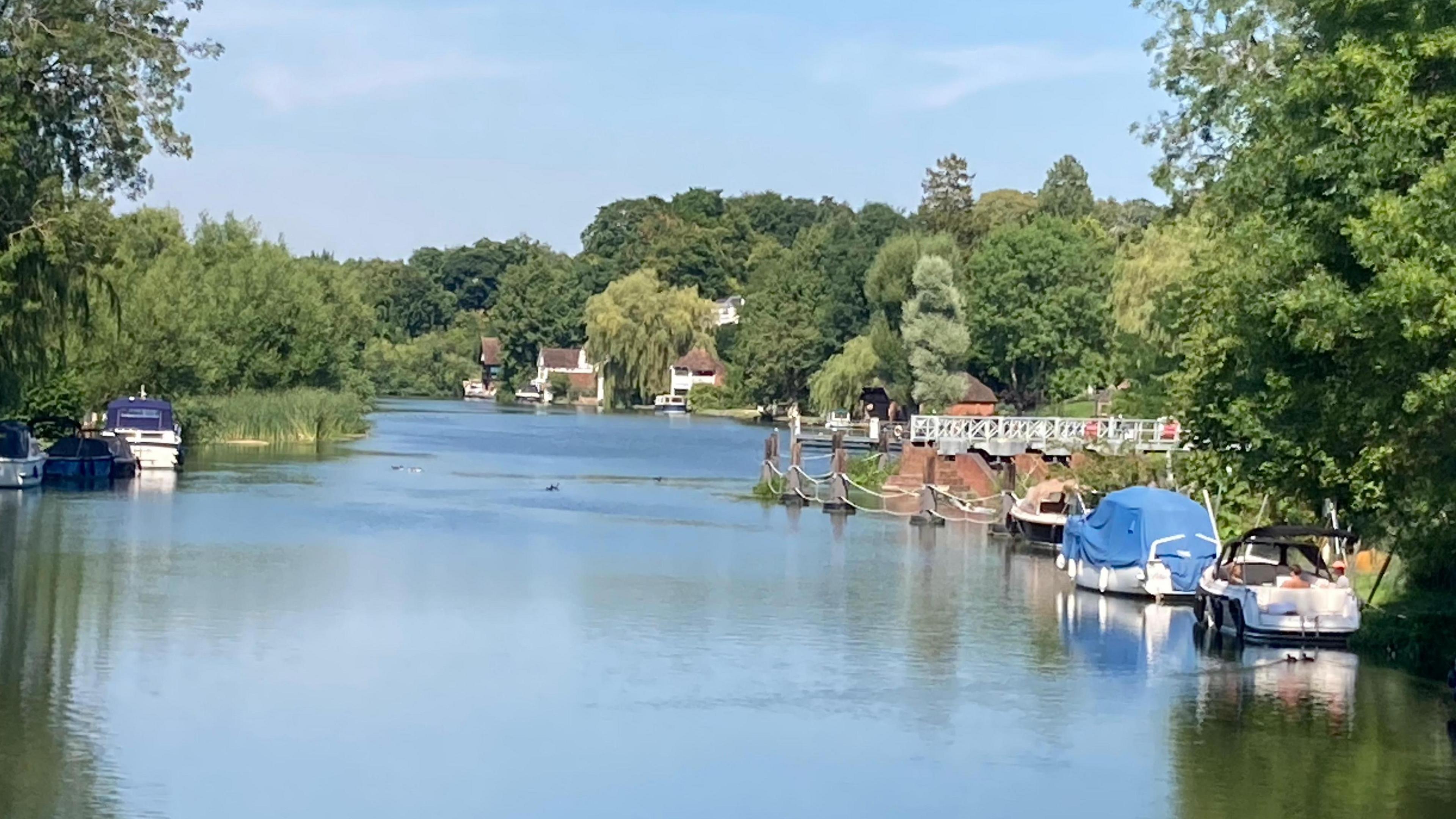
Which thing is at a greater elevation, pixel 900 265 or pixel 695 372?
pixel 900 265

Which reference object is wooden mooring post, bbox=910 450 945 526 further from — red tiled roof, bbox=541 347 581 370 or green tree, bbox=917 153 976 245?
red tiled roof, bbox=541 347 581 370

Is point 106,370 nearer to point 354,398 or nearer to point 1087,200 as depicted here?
point 354,398

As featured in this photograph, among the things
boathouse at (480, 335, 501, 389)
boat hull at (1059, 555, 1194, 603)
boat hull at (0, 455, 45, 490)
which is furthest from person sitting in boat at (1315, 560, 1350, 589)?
boathouse at (480, 335, 501, 389)

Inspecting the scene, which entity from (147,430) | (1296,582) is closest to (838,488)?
(147,430)

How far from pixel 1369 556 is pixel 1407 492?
31.8 ft

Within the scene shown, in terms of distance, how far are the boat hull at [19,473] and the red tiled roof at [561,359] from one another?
10055 centimetres

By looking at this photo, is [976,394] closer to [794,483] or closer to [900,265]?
[900,265]

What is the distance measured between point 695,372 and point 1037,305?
4701cm

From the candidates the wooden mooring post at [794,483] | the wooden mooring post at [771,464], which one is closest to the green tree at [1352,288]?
the wooden mooring post at [794,483]

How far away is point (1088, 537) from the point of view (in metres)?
36.2

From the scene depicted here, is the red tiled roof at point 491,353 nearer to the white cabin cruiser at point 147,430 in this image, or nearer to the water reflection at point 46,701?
the white cabin cruiser at point 147,430

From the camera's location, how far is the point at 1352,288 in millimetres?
22641

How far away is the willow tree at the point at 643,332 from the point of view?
414 feet

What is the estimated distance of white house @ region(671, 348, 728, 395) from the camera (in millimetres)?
129750
